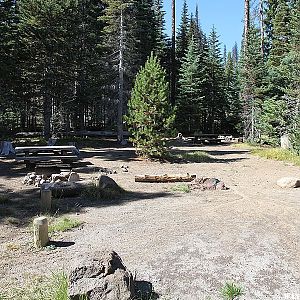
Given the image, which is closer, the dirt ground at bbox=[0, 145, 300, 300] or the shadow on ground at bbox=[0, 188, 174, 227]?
the dirt ground at bbox=[0, 145, 300, 300]

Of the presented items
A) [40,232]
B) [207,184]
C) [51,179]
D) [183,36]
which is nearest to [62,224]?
[40,232]

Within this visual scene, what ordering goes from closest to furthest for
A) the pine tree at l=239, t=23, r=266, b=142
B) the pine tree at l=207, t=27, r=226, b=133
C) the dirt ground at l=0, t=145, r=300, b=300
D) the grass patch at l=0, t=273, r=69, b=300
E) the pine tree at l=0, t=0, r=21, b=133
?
the grass patch at l=0, t=273, r=69, b=300 < the dirt ground at l=0, t=145, r=300, b=300 < the pine tree at l=0, t=0, r=21, b=133 < the pine tree at l=239, t=23, r=266, b=142 < the pine tree at l=207, t=27, r=226, b=133

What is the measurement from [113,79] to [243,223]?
64.8ft

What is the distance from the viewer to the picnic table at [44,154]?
13789 mm

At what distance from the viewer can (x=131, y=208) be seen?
8531 millimetres

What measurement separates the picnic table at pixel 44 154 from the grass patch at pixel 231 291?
406 inches

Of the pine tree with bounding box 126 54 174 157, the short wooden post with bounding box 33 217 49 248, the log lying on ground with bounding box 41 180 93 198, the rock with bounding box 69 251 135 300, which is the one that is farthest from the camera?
the pine tree with bounding box 126 54 174 157

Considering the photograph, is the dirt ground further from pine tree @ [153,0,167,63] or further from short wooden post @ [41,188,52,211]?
pine tree @ [153,0,167,63]

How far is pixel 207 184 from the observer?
1099cm

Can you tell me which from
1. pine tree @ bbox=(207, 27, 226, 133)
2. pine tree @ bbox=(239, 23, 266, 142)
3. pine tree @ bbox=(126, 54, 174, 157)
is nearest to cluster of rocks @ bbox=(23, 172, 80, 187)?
pine tree @ bbox=(126, 54, 174, 157)

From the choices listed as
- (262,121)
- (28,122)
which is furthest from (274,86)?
(28,122)

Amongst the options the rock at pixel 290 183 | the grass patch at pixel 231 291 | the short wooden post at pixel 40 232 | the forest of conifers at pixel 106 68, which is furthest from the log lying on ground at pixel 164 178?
the forest of conifers at pixel 106 68

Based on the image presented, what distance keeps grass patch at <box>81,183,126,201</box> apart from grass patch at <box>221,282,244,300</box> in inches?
212

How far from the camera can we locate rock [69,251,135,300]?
3.85 meters
